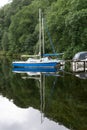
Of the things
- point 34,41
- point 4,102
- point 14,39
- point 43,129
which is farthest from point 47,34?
point 43,129

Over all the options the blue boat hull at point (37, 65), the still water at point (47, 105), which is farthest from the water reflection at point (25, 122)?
the blue boat hull at point (37, 65)

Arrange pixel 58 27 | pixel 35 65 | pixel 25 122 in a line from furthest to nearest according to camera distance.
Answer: pixel 58 27 < pixel 35 65 < pixel 25 122

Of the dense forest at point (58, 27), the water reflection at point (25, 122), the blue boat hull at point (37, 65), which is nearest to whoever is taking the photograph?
Result: the water reflection at point (25, 122)

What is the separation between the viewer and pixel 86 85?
2933 centimetres

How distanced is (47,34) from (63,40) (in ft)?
17.8

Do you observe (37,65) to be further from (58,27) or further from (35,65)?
(58,27)

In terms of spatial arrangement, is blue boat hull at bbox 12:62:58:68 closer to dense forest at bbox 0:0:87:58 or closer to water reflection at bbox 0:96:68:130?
dense forest at bbox 0:0:87:58

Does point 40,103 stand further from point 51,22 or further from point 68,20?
point 51,22

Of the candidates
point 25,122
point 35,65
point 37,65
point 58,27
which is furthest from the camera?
point 58,27

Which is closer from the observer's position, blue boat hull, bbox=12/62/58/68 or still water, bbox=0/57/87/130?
still water, bbox=0/57/87/130

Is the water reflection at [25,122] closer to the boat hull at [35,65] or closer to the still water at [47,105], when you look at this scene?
the still water at [47,105]

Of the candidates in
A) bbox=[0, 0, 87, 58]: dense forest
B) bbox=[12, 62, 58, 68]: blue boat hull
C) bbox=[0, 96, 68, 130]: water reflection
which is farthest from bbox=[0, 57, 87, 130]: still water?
bbox=[0, 0, 87, 58]: dense forest

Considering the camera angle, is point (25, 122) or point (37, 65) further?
point (37, 65)

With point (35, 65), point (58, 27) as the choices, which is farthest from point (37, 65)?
point (58, 27)
